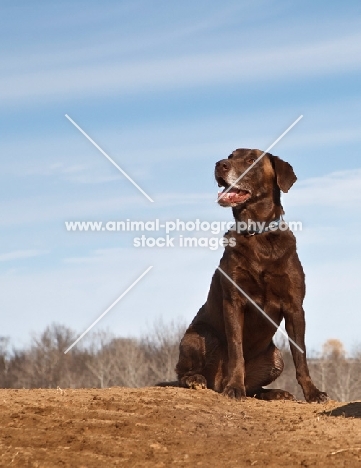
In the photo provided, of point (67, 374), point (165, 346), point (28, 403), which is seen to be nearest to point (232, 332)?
point (28, 403)

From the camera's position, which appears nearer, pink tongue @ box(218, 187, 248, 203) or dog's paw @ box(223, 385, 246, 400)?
dog's paw @ box(223, 385, 246, 400)

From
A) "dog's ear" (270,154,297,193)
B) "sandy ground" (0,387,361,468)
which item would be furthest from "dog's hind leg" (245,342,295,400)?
"dog's ear" (270,154,297,193)

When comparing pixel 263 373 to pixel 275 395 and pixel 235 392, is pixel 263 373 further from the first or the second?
pixel 235 392

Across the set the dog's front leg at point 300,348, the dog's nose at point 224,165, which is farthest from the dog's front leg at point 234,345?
the dog's nose at point 224,165

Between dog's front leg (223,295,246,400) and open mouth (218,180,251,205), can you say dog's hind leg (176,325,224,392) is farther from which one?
open mouth (218,180,251,205)

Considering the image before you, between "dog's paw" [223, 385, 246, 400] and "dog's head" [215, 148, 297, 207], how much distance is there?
232 cm

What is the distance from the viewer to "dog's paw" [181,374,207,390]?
10.4 metres

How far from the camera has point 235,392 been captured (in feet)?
32.8

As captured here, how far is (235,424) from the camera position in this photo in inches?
337

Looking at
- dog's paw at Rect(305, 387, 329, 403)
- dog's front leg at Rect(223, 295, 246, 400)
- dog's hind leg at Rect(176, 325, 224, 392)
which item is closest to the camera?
dog's front leg at Rect(223, 295, 246, 400)

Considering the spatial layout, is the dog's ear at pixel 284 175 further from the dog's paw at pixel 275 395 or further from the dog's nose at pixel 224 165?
the dog's paw at pixel 275 395

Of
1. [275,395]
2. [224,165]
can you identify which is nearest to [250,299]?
A: [275,395]

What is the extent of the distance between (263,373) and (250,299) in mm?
1103

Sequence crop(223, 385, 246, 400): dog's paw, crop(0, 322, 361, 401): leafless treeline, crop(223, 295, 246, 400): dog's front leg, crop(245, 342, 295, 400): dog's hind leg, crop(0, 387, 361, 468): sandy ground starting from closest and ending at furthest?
crop(0, 387, 361, 468): sandy ground, crop(223, 385, 246, 400): dog's paw, crop(223, 295, 246, 400): dog's front leg, crop(245, 342, 295, 400): dog's hind leg, crop(0, 322, 361, 401): leafless treeline
